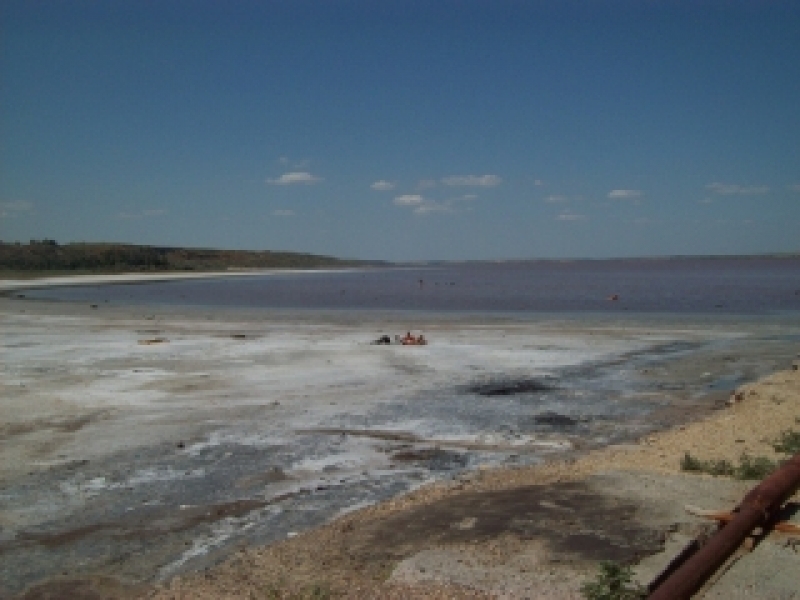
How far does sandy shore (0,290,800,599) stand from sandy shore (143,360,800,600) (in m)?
0.02

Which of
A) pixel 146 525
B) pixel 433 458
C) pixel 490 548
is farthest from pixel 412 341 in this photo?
pixel 490 548

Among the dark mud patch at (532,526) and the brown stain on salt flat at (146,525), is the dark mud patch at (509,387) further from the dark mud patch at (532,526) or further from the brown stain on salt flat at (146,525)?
the brown stain on salt flat at (146,525)

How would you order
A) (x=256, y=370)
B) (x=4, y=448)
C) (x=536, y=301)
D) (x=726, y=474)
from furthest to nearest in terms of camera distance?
(x=536, y=301) → (x=256, y=370) → (x=4, y=448) → (x=726, y=474)

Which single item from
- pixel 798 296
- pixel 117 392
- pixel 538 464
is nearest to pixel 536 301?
pixel 798 296

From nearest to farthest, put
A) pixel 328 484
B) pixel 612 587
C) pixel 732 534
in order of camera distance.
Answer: pixel 612 587 → pixel 732 534 → pixel 328 484

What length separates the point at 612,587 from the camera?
5.00m

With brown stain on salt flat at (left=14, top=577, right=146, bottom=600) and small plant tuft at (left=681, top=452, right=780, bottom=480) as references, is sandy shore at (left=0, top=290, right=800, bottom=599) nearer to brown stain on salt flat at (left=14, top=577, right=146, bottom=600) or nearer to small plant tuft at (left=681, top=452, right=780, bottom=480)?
brown stain on salt flat at (left=14, top=577, right=146, bottom=600)

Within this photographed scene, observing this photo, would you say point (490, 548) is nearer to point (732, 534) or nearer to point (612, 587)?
point (612, 587)

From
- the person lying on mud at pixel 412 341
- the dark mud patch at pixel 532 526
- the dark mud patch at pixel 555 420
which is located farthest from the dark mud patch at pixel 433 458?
the person lying on mud at pixel 412 341

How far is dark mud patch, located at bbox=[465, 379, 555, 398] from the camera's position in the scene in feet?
49.7

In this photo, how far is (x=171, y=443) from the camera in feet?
36.0

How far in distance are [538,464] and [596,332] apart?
17.8m

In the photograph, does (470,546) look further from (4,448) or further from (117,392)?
(117,392)

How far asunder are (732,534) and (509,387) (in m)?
9.81
